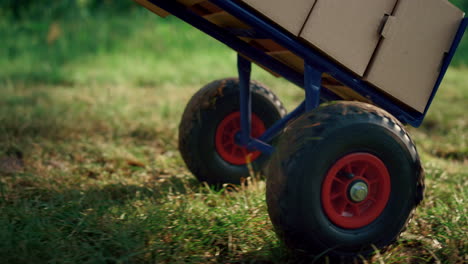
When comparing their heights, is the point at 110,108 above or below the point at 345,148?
below

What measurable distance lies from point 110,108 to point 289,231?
144 inches

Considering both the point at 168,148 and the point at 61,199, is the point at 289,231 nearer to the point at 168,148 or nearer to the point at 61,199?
the point at 61,199

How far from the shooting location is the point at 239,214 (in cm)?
233

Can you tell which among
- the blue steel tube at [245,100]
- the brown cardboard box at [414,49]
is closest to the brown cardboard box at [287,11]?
the brown cardboard box at [414,49]

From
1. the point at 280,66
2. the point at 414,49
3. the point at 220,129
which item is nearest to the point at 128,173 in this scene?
the point at 220,129

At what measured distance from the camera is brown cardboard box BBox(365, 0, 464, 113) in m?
2.22

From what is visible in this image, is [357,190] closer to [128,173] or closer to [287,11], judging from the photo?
[287,11]

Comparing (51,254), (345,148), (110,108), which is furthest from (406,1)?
(110,108)

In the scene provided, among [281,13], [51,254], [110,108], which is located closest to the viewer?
[51,254]

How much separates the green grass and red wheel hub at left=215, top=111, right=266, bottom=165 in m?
0.23

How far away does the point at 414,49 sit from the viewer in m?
2.26

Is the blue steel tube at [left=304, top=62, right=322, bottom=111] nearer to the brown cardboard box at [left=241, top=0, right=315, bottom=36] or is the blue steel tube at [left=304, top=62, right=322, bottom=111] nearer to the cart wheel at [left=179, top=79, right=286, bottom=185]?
the brown cardboard box at [left=241, top=0, right=315, bottom=36]

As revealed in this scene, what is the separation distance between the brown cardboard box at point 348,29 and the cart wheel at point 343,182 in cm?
27

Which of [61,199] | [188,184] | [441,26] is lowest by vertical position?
[61,199]
